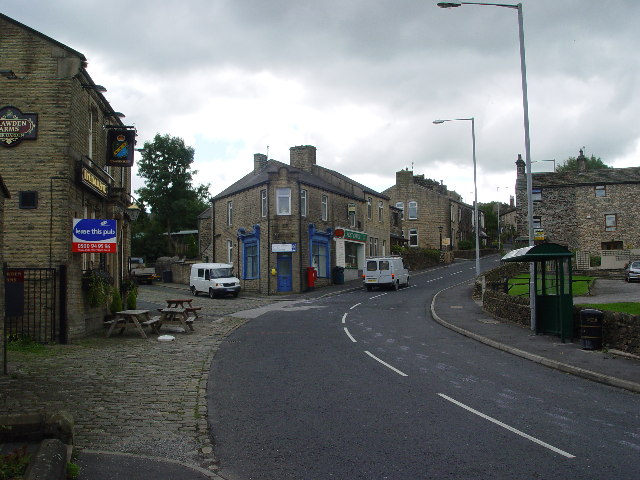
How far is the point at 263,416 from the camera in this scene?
27.4 ft

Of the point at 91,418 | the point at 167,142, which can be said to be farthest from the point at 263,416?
the point at 167,142

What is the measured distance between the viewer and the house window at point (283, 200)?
3931cm

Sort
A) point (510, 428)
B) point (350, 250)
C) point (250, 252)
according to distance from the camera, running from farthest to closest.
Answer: point (350, 250) < point (250, 252) < point (510, 428)

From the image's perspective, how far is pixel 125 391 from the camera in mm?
9938

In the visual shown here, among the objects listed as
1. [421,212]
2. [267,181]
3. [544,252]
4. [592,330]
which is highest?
[421,212]

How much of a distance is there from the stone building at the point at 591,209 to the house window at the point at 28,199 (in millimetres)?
48846

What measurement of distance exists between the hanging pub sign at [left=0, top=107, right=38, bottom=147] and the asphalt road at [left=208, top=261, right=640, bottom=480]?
7952 mm

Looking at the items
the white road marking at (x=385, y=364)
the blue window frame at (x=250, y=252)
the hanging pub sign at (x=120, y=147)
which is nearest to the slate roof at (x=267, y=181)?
the blue window frame at (x=250, y=252)

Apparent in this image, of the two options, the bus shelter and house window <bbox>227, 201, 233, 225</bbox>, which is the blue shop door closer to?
house window <bbox>227, 201, 233, 225</bbox>

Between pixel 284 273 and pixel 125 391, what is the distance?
94.9 ft

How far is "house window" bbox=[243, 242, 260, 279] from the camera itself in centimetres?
3994

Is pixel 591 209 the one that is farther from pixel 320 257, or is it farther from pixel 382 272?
pixel 320 257

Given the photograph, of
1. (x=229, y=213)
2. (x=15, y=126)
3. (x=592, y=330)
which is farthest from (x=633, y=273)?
(x=15, y=126)

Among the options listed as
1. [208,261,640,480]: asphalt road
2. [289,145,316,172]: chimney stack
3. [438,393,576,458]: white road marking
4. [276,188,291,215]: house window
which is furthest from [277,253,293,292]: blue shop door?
[438,393,576,458]: white road marking
